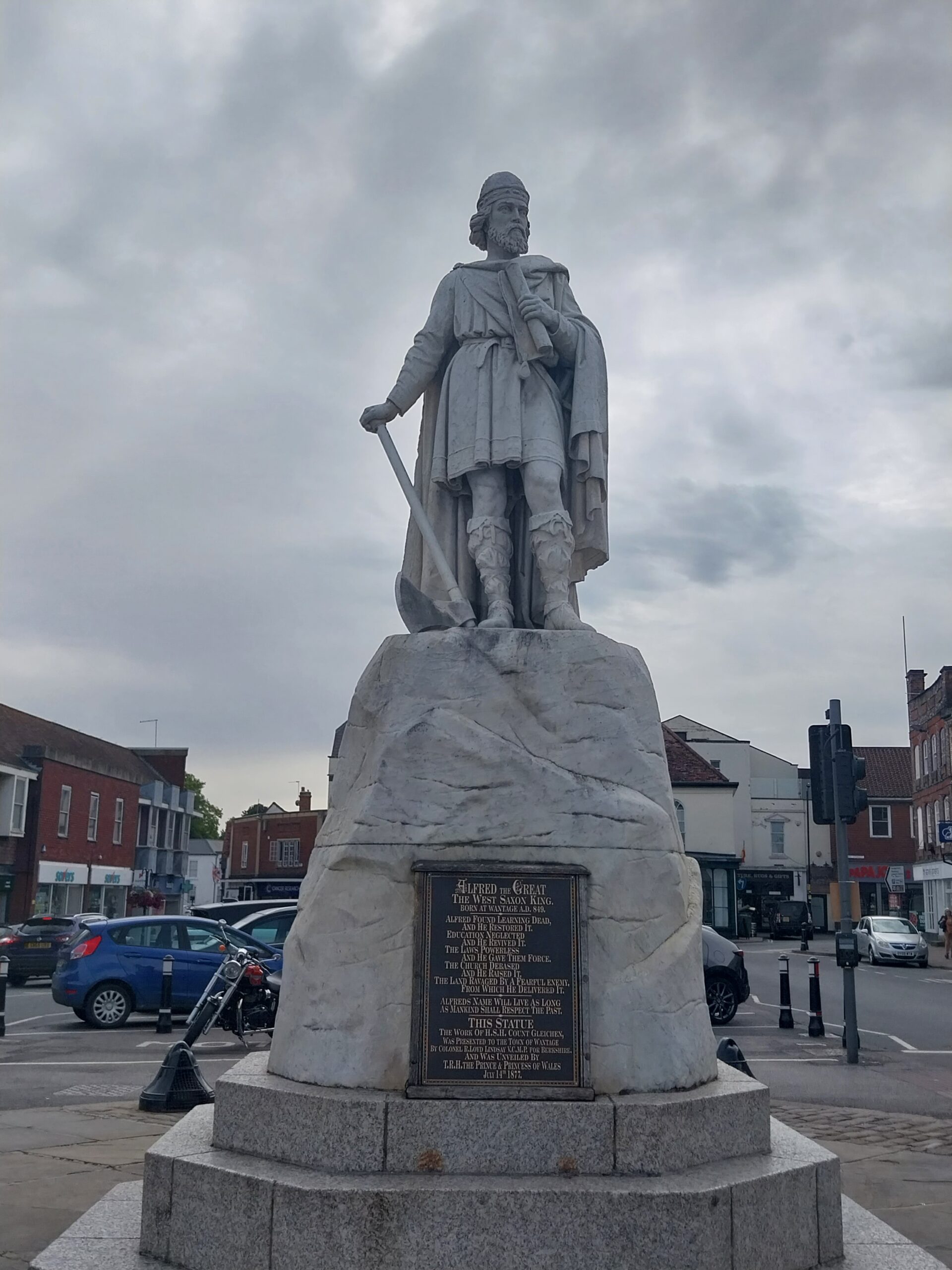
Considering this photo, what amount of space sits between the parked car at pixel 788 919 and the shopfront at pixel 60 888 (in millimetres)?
28182

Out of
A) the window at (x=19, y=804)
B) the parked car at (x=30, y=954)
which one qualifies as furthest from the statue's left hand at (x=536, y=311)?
the window at (x=19, y=804)

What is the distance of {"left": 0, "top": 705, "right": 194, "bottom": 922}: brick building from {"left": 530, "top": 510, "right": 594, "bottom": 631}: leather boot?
35099 millimetres

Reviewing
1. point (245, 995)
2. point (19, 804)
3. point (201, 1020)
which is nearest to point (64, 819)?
point (19, 804)

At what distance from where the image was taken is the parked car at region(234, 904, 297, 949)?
55.6ft

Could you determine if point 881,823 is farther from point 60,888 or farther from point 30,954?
point 30,954

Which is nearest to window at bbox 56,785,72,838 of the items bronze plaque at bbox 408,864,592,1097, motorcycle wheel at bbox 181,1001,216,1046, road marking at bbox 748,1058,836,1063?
motorcycle wheel at bbox 181,1001,216,1046

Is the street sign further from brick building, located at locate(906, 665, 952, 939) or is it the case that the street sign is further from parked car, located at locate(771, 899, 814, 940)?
parked car, located at locate(771, 899, 814, 940)

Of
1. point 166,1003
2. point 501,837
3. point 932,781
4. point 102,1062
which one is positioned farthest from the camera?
point 932,781

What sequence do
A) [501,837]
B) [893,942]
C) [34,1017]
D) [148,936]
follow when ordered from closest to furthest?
[501,837] → [148,936] → [34,1017] → [893,942]

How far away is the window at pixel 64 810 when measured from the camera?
40469 millimetres

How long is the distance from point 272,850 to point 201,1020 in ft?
180

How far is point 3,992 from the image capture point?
1418cm

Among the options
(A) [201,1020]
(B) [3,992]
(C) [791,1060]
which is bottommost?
(C) [791,1060]

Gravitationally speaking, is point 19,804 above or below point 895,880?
above
